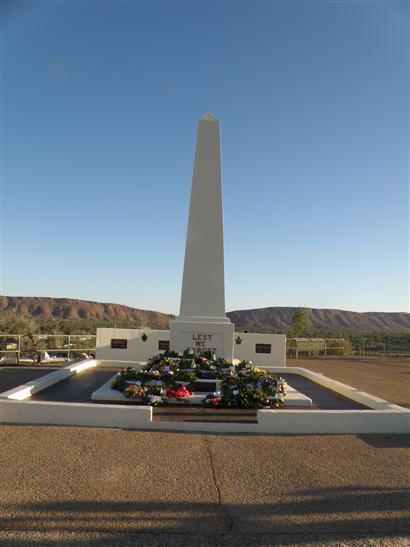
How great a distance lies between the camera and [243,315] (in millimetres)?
114812

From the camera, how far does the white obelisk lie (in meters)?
10.8

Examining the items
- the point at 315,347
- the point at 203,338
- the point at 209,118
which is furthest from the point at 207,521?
the point at 315,347

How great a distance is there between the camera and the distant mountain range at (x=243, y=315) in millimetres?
107500

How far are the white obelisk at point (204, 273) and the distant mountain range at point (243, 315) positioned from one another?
9366cm

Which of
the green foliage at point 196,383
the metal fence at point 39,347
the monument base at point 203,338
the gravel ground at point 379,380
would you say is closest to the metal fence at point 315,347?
the gravel ground at point 379,380

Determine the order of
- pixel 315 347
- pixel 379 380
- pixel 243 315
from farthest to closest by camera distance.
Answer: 1. pixel 243 315
2. pixel 315 347
3. pixel 379 380

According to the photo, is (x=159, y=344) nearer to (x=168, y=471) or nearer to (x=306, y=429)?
(x=306, y=429)

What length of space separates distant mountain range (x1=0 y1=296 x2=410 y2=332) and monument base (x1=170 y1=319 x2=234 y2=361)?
93650mm

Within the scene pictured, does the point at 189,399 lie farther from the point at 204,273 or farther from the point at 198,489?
the point at 204,273

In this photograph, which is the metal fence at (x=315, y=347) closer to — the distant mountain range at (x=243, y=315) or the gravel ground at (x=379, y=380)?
the gravel ground at (x=379, y=380)

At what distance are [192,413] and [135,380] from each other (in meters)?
1.75

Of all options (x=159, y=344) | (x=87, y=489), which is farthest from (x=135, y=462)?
(x=159, y=344)

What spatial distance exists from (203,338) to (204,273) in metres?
1.61

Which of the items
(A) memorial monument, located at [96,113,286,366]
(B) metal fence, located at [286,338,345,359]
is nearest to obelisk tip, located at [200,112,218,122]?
(A) memorial monument, located at [96,113,286,366]
